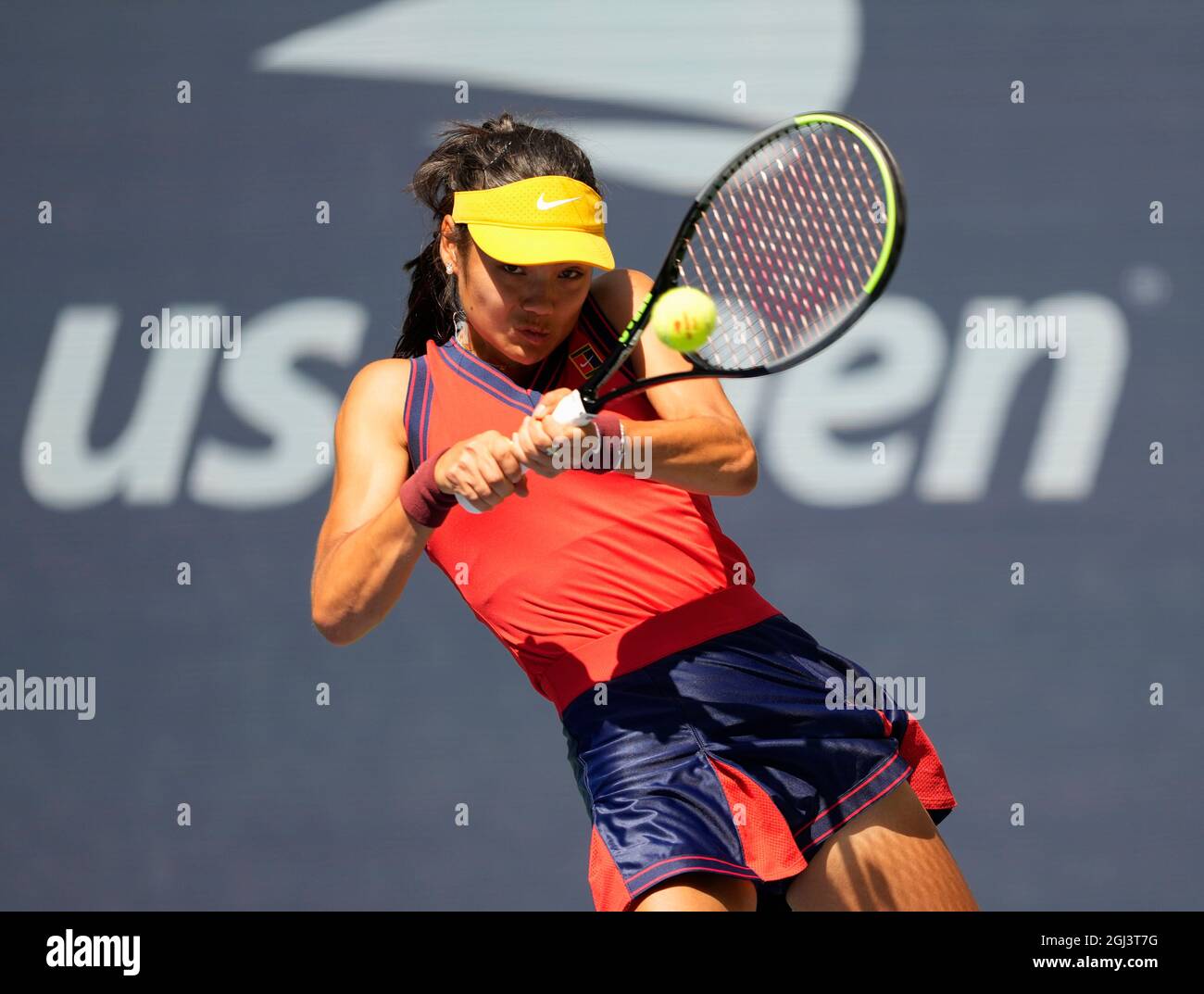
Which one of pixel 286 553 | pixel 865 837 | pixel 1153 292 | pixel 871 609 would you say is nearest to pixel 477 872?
pixel 286 553

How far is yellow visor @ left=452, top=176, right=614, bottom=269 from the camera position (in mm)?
2123

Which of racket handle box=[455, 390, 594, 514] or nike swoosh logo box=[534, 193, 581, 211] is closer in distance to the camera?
racket handle box=[455, 390, 594, 514]

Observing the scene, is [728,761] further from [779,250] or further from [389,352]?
[389,352]

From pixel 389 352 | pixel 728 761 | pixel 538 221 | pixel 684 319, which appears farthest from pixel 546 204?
pixel 389 352

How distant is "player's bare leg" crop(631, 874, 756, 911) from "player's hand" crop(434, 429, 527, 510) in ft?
1.81

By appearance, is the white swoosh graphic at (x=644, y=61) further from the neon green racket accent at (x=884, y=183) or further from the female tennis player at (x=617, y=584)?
the neon green racket accent at (x=884, y=183)

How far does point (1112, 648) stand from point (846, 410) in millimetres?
934

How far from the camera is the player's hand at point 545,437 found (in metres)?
1.96

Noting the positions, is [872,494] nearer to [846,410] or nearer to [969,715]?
[846,410]

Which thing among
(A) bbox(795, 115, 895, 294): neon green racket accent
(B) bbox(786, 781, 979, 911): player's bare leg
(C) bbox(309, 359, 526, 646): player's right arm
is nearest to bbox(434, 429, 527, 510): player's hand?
(C) bbox(309, 359, 526, 646): player's right arm

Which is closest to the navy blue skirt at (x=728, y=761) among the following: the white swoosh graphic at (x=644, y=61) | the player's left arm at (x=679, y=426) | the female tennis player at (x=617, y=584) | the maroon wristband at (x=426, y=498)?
the female tennis player at (x=617, y=584)

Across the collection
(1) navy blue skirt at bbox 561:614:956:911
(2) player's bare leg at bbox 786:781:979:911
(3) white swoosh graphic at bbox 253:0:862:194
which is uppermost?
(3) white swoosh graphic at bbox 253:0:862:194

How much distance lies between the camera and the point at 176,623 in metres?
4.14

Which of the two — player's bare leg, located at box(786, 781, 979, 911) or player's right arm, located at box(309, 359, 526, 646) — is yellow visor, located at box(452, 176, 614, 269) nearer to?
player's right arm, located at box(309, 359, 526, 646)
